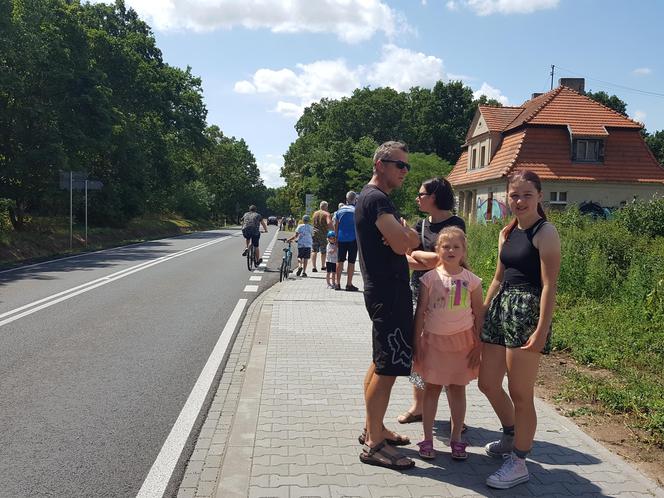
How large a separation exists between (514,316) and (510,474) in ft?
3.13

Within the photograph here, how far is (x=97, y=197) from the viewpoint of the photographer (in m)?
34.8

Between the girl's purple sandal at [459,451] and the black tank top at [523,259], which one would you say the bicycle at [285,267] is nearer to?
the girl's purple sandal at [459,451]

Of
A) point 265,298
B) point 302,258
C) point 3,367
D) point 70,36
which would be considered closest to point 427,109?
point 70,36

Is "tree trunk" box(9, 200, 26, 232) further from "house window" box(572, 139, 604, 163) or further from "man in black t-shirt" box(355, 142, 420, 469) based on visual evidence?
"house window" box(572, 139, 604, 163)

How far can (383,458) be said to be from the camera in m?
3.96

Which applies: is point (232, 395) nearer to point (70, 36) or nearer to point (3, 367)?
point (3, 367)

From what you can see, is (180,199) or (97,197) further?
(180,199)

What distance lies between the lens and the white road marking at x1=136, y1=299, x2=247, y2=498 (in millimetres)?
3811

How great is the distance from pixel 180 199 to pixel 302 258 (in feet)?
178

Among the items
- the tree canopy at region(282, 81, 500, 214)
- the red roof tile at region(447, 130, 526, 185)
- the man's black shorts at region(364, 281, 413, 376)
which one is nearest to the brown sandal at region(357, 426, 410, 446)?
the man's black shorts at region(364, 281, 413, 376)

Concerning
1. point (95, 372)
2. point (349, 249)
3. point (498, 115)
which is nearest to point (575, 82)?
point (498, 115)

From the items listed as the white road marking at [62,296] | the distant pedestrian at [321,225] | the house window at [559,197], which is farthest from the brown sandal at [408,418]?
the house window at [559,197]

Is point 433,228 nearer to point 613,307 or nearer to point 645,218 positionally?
point 613,307

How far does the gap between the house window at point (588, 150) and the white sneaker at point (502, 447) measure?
91.3 feet
